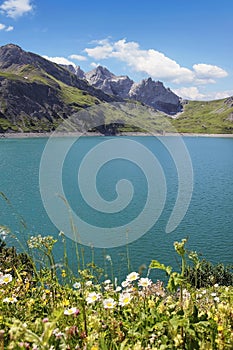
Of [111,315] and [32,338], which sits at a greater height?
[32,338]

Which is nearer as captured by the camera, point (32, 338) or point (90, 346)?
point (32, 338)

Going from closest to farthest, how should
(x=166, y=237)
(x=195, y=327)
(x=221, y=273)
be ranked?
(x=195, y=327)
(x=221, y=273)
(x=166, y=237)

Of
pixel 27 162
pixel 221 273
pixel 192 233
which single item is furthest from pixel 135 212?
pixel 27 162

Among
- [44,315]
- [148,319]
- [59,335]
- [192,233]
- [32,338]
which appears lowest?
[192,233]

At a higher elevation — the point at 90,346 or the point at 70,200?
the point at 90,346

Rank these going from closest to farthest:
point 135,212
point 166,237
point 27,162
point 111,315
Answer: point 111,315 < point 166,237 < point 135,212 < point 27,162

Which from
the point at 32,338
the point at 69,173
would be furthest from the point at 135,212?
the point at 32,338

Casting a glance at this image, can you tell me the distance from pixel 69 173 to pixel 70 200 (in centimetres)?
2958

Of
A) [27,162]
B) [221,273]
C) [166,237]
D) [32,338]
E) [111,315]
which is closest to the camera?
[32,338]

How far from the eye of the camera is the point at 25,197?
172ft

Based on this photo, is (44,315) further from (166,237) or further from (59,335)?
(166,237)

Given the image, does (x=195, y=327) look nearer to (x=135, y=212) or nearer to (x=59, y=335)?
(x=59, y=335)

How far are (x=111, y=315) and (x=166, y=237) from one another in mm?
31219

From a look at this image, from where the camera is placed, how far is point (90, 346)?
243 cm
